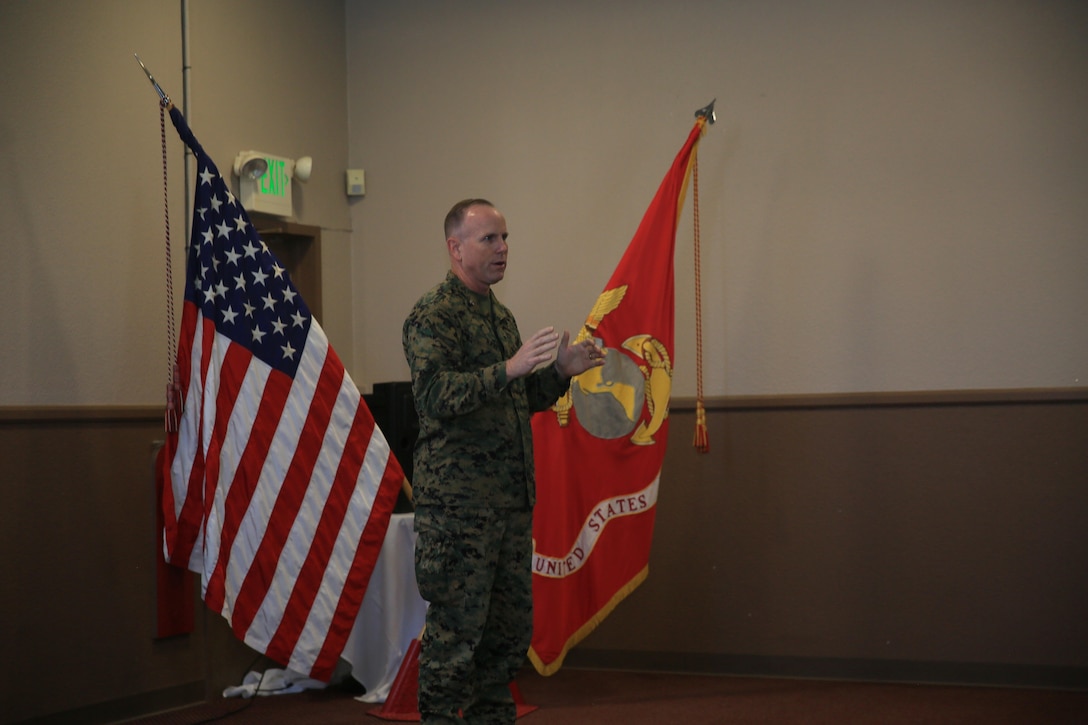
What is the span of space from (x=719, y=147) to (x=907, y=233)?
83cm

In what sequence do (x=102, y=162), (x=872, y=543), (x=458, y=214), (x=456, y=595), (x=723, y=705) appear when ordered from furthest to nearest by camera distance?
(x=872, y=543), (x=723, y=705), (x=102, y=162), (x=458, y=214), (x=456, y=595)

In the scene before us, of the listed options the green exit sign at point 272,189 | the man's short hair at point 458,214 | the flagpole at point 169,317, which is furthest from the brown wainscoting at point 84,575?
the man's short hair at point 458,214

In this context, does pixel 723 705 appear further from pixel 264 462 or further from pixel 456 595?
pixel 264 462

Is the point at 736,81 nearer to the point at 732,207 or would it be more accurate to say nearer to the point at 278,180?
the point at 732,207

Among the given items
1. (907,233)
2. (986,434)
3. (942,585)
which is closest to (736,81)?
(907,233)

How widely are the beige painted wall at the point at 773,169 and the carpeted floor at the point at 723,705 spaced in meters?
1.15

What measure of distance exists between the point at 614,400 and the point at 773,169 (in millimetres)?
1224

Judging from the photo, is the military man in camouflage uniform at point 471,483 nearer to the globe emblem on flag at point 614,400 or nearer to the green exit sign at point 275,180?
the globe emblem on flag at point 614,400

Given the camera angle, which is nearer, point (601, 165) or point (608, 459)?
point (608, 459)

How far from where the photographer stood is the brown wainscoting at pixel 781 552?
354cm

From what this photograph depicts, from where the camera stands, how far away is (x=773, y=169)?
14.3 ft

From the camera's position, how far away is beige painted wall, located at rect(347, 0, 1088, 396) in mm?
4090

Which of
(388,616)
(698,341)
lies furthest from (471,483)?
(698,341)

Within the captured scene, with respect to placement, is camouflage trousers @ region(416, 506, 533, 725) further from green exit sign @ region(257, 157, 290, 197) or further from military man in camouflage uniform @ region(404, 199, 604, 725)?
green exit sign @ region(257, 157, 290, 197)
